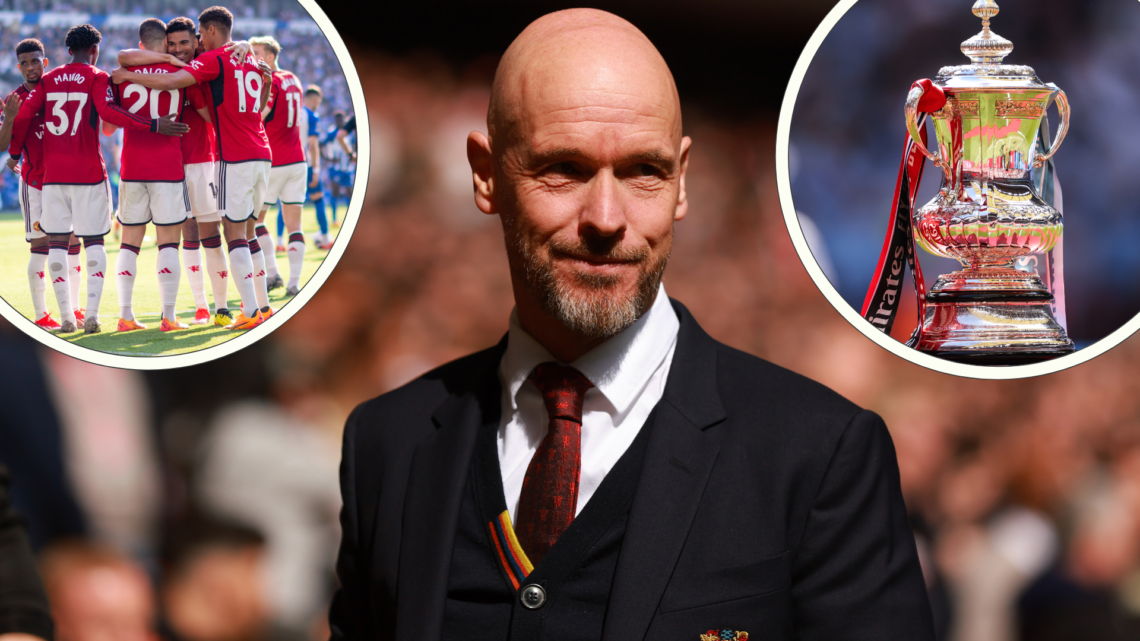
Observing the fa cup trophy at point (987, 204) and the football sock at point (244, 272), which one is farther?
the football sock at point (244, 272)

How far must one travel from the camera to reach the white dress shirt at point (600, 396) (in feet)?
5.03

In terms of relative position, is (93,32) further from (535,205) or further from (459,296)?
(535,205)

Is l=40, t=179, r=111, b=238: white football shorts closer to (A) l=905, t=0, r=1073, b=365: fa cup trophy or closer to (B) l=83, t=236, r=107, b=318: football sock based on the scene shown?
(B) l=83, t=236, r=107, b=318: football sock

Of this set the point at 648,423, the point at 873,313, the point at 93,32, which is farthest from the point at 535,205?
the point at 93,32

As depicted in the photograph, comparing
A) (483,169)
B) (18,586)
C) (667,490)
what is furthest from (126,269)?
(667,490)

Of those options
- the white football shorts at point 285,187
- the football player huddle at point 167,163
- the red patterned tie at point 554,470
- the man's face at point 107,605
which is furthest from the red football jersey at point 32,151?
the red patterned tie at point 554,470

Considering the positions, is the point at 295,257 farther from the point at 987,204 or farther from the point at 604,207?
the point at 987,204

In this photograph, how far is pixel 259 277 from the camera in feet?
7.60

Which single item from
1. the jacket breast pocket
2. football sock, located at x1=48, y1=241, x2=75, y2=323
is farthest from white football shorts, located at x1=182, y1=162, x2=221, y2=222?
the jacket breast pocket

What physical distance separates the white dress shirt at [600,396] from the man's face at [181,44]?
1.23 meters

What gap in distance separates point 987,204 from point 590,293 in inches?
44.3

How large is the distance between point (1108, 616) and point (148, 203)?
8.85 feet

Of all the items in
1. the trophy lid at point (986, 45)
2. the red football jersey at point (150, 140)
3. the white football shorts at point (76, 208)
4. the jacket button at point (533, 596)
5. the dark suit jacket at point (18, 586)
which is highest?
the trophy lid at point (986, 45)

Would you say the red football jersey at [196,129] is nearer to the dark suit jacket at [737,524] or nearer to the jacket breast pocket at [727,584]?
the dark suit jacket at [737,524]
